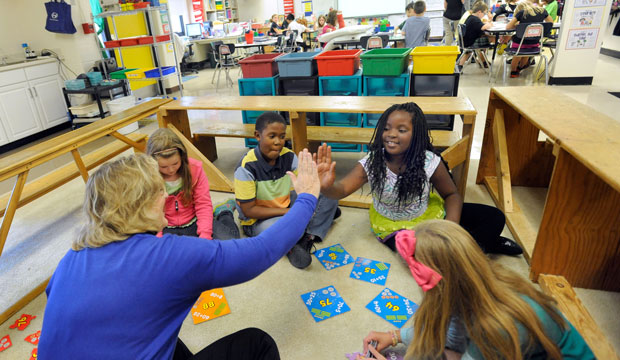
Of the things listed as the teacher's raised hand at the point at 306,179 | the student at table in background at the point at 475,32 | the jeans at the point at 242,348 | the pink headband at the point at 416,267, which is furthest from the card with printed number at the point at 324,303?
the student at table in background at the point at 475,32

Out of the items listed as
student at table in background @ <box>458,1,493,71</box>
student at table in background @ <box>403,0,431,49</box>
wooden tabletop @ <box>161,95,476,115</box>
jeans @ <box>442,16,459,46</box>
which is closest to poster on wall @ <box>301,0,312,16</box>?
jeans @ <box>442,16,459,46</box>

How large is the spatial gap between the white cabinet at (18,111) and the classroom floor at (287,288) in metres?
1.94

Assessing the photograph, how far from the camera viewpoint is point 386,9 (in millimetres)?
11477

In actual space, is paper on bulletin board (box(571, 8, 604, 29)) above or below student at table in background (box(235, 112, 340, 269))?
above

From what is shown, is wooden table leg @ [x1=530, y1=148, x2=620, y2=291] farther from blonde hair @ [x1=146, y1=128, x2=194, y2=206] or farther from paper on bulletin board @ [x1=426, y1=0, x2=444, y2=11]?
paper on bulletin board @ [x1=426, y1=0, x2=444, y2=11]

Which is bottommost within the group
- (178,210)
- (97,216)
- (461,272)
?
(178,210)

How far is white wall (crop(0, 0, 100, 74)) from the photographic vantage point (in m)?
4.93

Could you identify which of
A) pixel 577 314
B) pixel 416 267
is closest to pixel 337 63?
pixel 577 314

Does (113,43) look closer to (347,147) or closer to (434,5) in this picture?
(347,147)

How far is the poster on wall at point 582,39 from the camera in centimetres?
536

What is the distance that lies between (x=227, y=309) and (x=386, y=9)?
1147 cm

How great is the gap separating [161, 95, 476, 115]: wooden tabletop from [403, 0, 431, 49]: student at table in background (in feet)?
12.5

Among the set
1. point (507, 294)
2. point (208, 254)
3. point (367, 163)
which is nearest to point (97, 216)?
point (208, 254)

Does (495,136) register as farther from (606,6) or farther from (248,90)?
(606,6)
